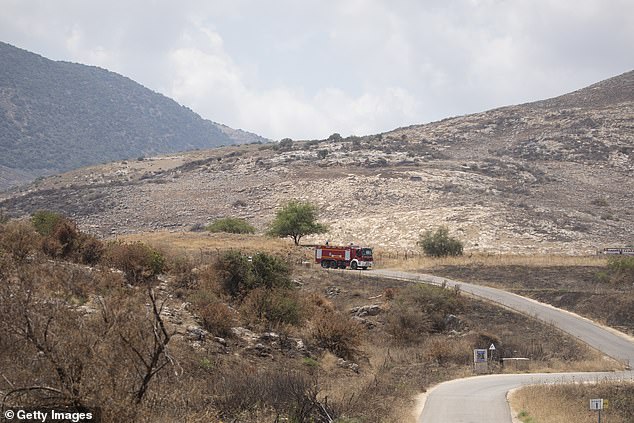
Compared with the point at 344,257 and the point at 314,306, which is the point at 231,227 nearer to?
the point at 344,257

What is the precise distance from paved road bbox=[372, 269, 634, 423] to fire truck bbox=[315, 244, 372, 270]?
7067 millimetres

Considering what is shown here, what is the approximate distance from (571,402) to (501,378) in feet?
17.8

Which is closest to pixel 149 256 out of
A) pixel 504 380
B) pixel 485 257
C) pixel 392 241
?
pixel 504 380

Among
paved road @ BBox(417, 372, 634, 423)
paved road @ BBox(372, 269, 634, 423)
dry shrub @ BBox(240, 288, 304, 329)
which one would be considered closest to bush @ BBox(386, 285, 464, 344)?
paved road @ BBox(372, 269, 634, 423)

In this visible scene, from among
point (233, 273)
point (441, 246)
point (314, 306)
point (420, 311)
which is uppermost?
point (233, 273)

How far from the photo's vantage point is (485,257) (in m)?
52.9

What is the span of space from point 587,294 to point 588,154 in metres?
66.4

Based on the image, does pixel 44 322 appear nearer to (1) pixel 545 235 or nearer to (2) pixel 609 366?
(2) pixel 609 366

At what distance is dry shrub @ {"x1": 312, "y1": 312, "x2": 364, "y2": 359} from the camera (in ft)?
68.2

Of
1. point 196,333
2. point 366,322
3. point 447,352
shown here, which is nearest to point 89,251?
point 196,333

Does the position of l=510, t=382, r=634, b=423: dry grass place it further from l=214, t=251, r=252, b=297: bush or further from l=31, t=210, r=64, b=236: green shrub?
l=31, t=210, r=64, b=236: green shrub

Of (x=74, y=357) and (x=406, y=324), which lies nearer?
(x=74, y=357)

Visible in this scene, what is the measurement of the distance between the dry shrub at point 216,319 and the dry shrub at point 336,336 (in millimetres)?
3582

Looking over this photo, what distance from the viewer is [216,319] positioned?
18.1 meters
